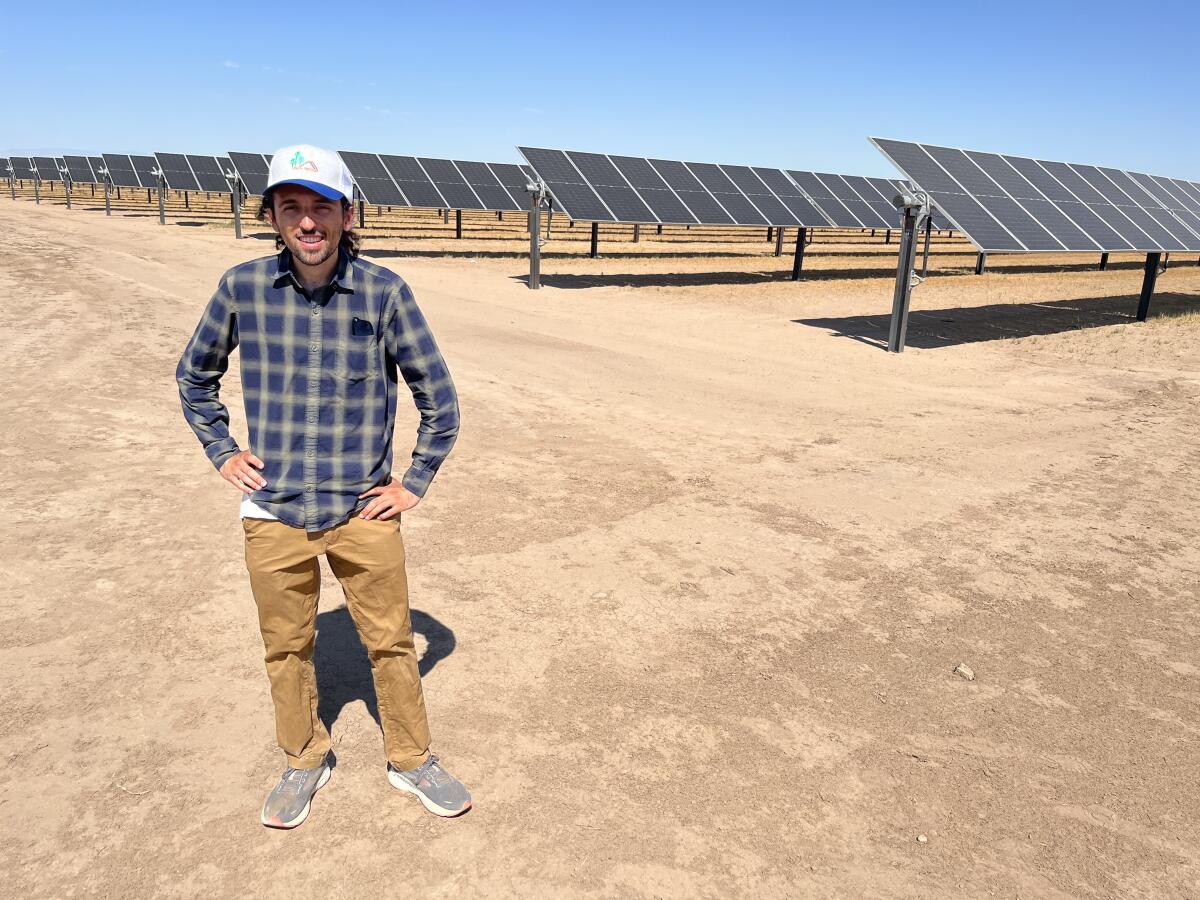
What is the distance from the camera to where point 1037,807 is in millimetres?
2936

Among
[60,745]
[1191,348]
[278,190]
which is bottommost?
[60,745]

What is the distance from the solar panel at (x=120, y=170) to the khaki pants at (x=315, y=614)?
49545 millimetres

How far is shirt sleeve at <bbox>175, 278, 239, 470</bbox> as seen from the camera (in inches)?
96.8

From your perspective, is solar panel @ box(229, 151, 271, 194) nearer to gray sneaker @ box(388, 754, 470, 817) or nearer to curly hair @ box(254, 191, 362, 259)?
curly hair @ box(254, 191, 362, 259)

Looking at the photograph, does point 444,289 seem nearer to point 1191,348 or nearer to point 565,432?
point 565,432

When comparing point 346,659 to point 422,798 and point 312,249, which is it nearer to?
point 422,798

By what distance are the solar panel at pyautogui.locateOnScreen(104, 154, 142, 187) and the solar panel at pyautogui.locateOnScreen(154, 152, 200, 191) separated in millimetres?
3322

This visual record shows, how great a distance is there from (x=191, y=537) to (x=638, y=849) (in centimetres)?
349

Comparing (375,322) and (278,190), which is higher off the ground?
(278,190)

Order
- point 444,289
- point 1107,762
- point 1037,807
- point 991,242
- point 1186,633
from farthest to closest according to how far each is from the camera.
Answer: point 444,289, point 991,242, point 1186,633, point 1107,762, point 1037,807

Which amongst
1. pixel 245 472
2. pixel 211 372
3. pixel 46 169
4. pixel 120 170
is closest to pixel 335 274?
pixel 211 372

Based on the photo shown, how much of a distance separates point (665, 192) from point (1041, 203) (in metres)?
9.35

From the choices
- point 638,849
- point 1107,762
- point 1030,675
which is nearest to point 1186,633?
point 1030,675

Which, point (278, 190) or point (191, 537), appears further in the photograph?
point (191, 537)
